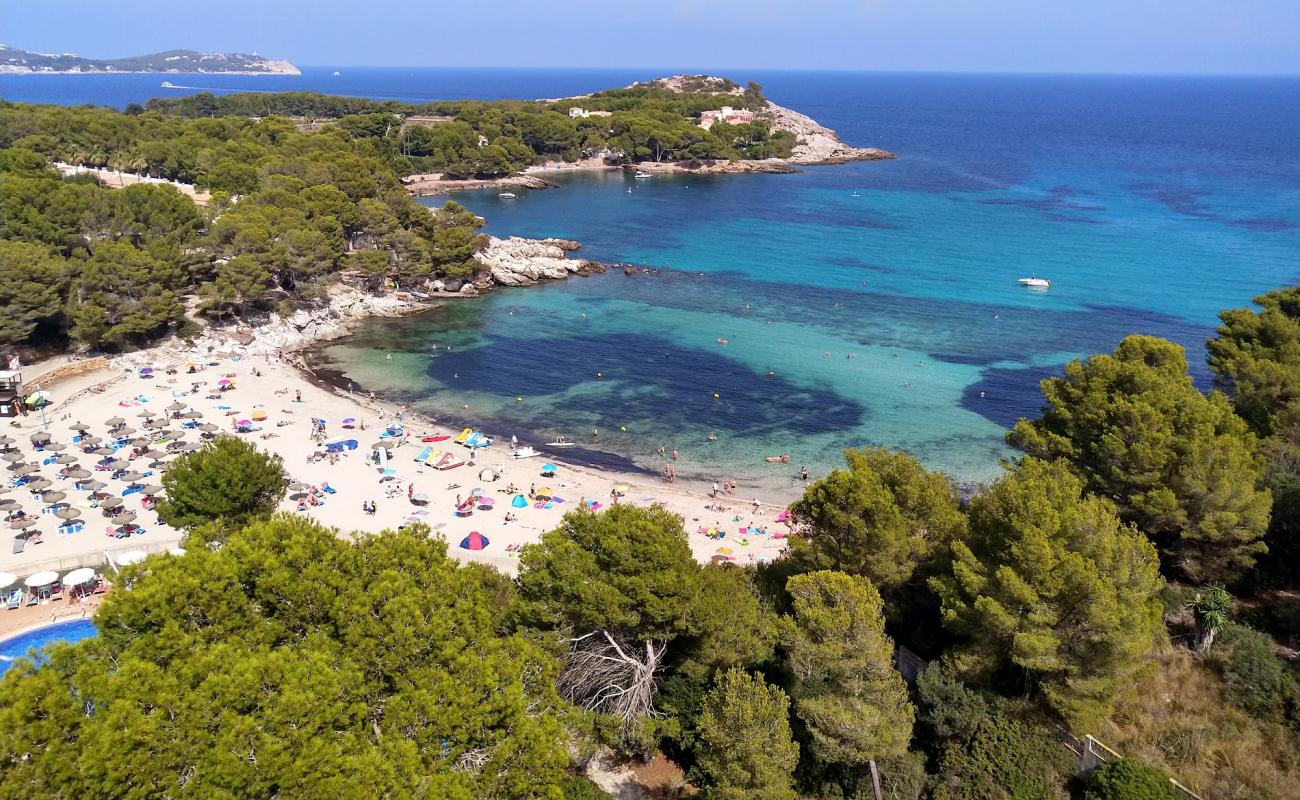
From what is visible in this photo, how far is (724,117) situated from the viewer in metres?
131

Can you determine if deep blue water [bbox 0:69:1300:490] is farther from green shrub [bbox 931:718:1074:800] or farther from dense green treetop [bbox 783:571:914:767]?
dense green treetop [bbox 783:571:914:767]

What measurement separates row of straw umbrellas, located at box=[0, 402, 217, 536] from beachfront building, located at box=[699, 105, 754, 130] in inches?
4214

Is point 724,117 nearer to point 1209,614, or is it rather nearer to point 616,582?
point 1209,614

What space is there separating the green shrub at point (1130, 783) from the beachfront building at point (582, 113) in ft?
381

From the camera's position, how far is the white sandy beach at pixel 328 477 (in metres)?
26.8

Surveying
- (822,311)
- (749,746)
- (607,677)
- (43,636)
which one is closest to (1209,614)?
(749,746)

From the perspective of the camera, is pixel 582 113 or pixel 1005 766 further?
pixel 582 113

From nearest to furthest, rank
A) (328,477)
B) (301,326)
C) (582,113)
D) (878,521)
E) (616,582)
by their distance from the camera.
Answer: (616,582), (878,521), (328,477), (301,326), (582,113)

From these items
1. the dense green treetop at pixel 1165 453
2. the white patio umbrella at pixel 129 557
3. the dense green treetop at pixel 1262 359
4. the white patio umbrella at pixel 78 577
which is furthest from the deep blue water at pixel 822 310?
the white patio umbrella at pixel 78 577

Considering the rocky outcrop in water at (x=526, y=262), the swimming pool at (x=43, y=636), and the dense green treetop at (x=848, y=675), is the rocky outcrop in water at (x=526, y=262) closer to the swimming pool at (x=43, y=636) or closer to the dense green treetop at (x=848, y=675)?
the swimming pool at (x=43, y=636)

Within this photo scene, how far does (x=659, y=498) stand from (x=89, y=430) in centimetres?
2438

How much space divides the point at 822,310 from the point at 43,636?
46.3 m

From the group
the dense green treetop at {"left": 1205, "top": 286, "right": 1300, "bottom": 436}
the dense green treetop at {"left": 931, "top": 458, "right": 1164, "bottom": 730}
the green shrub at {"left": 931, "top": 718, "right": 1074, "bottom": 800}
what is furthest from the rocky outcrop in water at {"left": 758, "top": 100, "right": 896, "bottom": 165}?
the green shrub at {"left": 931, "top": 718, "right": 1074, "bottom": 800}

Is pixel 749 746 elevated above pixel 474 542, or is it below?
above
